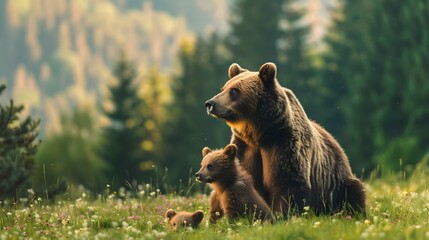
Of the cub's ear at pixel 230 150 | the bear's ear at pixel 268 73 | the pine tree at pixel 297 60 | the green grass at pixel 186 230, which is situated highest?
the pine tree at pixel 297 60

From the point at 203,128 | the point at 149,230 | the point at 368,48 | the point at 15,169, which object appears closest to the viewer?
the point at 149,230

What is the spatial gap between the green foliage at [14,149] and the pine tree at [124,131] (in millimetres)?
33597

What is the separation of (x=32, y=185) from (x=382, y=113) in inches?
1256

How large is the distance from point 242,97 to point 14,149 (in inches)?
238

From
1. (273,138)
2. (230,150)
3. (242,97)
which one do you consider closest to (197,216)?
(230,150)

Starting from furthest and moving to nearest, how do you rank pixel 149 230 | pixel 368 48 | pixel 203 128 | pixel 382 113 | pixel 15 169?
1. pixel 203 128
2. pixel 368 48
3. pixel 382 113
4. pixel 15 169
5. pixel 149 230

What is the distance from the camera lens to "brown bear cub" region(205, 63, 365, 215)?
9336 millimetres

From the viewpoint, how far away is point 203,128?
56.8m

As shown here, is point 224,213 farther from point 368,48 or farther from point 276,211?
point 368,48

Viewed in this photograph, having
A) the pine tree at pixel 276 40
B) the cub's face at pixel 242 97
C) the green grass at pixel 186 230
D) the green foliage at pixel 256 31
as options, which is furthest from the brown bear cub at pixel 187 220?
the green foliage at pixel 256 31

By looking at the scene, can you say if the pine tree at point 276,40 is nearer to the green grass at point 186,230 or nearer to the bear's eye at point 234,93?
the green grass at point 186,230

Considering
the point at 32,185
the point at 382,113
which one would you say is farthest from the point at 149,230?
the point at 382,113

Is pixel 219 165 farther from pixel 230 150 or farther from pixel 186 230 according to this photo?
pixel 186 230

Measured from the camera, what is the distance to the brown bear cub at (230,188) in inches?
367
